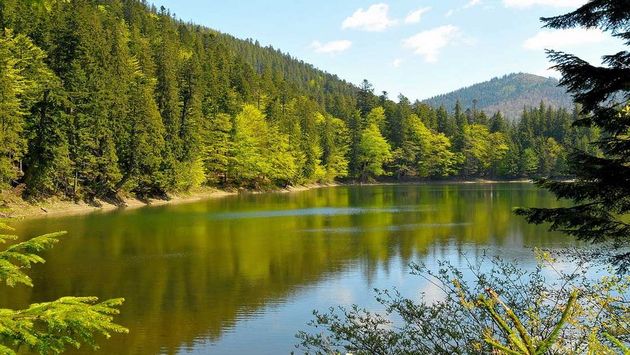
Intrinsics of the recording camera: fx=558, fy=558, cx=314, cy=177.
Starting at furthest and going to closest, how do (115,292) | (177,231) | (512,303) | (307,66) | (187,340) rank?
(307,66) < (177,231) < (115,292) < (187,340) < (512,303)

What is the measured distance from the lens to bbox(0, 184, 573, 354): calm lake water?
13266 millimetres

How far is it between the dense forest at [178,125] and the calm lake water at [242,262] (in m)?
5.96

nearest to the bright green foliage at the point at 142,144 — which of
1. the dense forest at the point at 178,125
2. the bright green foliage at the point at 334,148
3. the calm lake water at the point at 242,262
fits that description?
the dense forest at the point at 178,125

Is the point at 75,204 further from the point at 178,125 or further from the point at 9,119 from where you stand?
the point at 178,125

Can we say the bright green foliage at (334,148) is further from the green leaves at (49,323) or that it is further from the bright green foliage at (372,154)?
the green leaves at (49,323)

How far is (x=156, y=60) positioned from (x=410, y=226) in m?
36.1

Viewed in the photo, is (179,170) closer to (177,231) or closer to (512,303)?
(177,231)

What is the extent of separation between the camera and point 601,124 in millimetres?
7195

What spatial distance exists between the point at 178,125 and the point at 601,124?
4797 centimetres

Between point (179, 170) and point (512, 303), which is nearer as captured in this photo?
point (512, 303)

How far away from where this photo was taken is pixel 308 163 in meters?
76.8

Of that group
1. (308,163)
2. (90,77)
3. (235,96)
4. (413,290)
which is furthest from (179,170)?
(413,290)

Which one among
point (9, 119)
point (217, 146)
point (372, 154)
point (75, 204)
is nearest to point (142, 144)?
point (75, 204)

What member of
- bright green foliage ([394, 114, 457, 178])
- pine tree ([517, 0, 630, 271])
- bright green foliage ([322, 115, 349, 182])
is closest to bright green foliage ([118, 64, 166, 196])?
bright green foliage ([322, 115, 349, 182])
